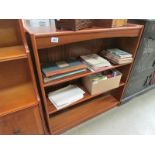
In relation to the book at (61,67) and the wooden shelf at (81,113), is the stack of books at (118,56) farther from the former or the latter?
the wooden shelf at (81,113)

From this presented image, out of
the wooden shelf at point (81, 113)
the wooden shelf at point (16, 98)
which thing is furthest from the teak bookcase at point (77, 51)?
the wooden shelf at point (16, 98)

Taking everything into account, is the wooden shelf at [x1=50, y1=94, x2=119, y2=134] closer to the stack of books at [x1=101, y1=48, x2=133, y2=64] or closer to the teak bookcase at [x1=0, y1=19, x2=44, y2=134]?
the teak bookcase at [x1=0, y1=19, x2=44, y2=134]

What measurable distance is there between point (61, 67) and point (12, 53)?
1.54 feet

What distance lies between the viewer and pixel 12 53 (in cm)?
83

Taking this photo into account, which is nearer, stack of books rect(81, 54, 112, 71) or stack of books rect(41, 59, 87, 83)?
stack of books rect(41, 59, 87, 83)

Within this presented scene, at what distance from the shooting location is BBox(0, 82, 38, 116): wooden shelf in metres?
0.94

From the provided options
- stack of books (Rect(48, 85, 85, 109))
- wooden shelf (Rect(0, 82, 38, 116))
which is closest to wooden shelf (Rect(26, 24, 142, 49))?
wooden shelf (Rect(0, 82, 38, 116))

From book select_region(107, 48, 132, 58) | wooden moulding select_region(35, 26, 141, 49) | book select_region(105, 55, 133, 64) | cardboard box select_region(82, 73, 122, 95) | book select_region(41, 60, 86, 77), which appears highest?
wooden moulding select_region(35, 26, 141, 49)

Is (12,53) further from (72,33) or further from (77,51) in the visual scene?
(77,51)

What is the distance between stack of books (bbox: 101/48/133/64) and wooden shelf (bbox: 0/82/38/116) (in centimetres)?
95
